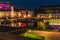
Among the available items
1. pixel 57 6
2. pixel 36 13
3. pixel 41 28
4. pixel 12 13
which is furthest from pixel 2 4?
pixel 57 6

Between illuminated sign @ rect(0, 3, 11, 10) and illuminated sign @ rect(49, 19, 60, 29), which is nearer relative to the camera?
illuminated sign @ rect(49, 19, 60, 29)

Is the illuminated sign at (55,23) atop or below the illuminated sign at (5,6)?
below

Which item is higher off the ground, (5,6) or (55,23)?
(5,6)

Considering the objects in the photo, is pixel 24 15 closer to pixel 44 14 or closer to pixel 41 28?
pixel 44 14

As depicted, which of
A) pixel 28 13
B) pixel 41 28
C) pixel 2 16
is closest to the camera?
pixel 41 28

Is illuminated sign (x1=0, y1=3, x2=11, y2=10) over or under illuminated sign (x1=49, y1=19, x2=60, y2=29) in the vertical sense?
over

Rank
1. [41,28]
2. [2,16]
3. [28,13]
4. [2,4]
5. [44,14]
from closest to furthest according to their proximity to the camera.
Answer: [41,28]
[2,4]
[2,16]
[28,13]
[44,14]

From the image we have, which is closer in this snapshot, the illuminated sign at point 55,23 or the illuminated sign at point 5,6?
the illuminated sign at point 55,23

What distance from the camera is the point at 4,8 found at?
37938 millimetres

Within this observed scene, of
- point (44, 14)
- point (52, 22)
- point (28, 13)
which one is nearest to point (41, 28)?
point (52, 22)

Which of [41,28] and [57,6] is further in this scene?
[57,6]

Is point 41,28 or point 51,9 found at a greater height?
point 51,9

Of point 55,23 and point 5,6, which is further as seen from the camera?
point 5,6

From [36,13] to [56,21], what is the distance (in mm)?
21389
